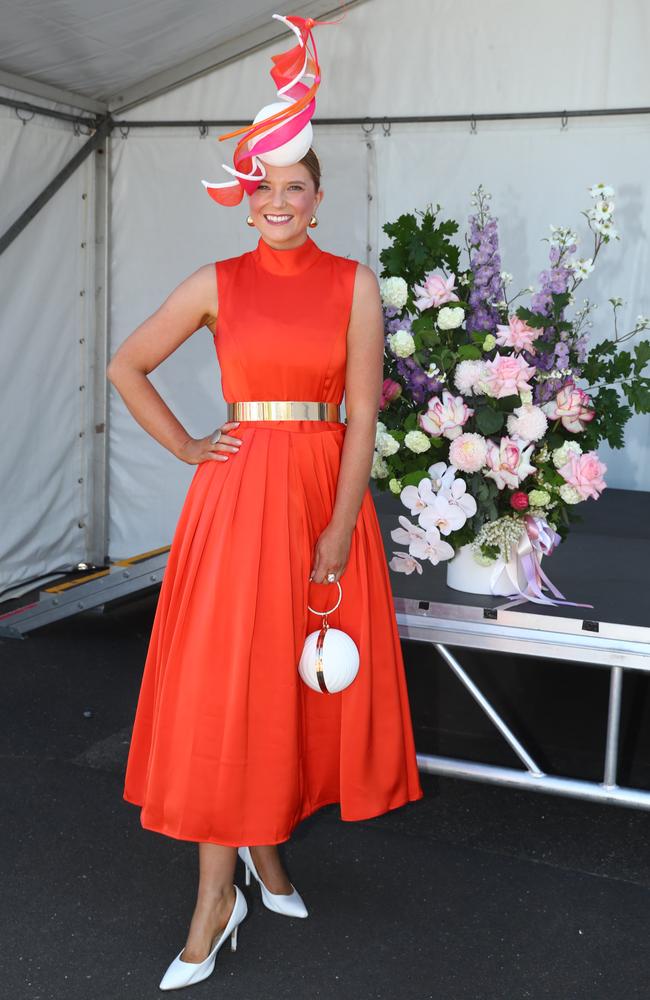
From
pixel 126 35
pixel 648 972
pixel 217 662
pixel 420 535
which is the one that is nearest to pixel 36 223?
pixel 126 35

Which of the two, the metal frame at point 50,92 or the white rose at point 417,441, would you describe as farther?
the metal frame at point 50,92

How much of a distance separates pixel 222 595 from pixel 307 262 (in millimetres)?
674

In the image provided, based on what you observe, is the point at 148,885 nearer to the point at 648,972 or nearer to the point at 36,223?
the point at 648,972

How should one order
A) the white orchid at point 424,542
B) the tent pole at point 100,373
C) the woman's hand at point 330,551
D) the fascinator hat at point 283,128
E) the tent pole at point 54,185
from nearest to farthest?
1. the fascinator hat at point 283,128
2. the woman's hand at point 330,551
3. the white orchid at point 424,542
4. the tent pole at point 54,185
5. the tent pole at point 100,373

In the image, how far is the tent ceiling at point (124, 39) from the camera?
4.13 metres

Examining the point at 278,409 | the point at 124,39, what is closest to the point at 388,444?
the point at 278,409

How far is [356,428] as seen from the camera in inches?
81.6

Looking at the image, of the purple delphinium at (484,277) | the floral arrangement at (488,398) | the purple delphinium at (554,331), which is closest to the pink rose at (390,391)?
the floral arrangement at (488,398)

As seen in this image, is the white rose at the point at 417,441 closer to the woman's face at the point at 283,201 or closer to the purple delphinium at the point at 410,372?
the purple delphinium at the point at 410,372

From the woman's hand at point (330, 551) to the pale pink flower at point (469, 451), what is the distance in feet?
1.59

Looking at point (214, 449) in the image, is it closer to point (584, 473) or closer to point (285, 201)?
point (285, 201)

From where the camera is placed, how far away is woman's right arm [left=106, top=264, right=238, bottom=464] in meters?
2.08

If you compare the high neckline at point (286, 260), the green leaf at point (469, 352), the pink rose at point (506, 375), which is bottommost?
the pink rose at point (506, 375)

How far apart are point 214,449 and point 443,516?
25.3 inches
